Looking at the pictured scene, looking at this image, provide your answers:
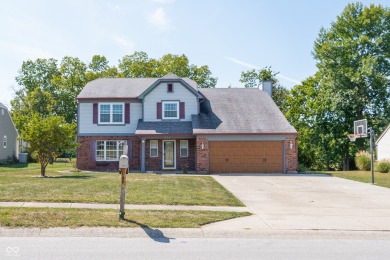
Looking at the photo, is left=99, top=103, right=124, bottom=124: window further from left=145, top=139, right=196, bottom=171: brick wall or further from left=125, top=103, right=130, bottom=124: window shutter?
left=145, top=139, right=196, bottom=171: brick wall

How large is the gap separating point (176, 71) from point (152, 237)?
40135mm

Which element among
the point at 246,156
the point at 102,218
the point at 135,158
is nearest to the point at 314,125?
the point at 246,156

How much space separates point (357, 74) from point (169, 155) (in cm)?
2030

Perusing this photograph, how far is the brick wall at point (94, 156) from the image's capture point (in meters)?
25.2

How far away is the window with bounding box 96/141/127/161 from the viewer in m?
25.4

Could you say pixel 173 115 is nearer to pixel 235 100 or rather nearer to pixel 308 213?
pixel 235 100

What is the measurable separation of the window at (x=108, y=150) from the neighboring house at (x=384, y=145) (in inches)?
900

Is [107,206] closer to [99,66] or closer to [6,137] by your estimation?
[6,137]

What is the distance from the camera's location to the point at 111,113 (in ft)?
83.8

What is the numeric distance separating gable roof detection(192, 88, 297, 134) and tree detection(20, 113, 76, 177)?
26.9ft

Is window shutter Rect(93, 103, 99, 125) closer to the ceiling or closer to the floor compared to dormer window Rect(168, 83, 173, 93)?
closer to the floor

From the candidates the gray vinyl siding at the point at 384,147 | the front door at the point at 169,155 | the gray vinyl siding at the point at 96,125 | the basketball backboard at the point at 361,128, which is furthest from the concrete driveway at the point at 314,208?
the gray vinyl siding at the point at 384,147

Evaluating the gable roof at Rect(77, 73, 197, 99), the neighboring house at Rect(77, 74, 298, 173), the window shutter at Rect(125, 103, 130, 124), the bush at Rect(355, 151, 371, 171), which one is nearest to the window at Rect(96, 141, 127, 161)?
the neighboring house at Rect(77, 74, 298, 173)

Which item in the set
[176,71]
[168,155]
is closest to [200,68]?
Answer: [176,71]
